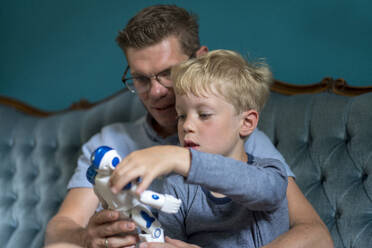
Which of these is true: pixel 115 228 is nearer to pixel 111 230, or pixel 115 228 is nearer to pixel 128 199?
pixel 111 230

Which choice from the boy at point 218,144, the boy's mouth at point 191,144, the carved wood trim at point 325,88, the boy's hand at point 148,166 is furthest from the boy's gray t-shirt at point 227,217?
the carved wood trim at point 325,88

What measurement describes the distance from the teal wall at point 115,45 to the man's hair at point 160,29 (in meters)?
0.51

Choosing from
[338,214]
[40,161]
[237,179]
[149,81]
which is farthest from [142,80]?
[40,161]

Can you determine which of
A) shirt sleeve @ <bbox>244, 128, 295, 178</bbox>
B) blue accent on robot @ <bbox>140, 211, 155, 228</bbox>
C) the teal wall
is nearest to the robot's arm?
blue accent on robot @ <bbox>140, 211, 155, 228</bbox>

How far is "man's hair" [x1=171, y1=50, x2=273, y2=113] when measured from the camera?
115cm

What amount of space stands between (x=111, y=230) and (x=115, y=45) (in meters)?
1.93

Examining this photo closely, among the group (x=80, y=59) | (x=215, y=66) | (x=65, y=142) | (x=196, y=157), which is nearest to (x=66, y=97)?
(x=80, y=59)

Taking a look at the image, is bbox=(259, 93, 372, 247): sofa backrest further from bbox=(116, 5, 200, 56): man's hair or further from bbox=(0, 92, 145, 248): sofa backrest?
bbox=(0, 92, 145, 248): sofa backrest

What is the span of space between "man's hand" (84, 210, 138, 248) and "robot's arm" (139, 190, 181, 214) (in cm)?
13

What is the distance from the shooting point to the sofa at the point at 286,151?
151 centimetres

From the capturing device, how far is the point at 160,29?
58.3 inches

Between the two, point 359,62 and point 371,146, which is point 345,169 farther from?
point 359,62

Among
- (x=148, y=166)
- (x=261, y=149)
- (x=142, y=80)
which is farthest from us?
(x=142, y=80)

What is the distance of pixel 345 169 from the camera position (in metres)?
1.55
